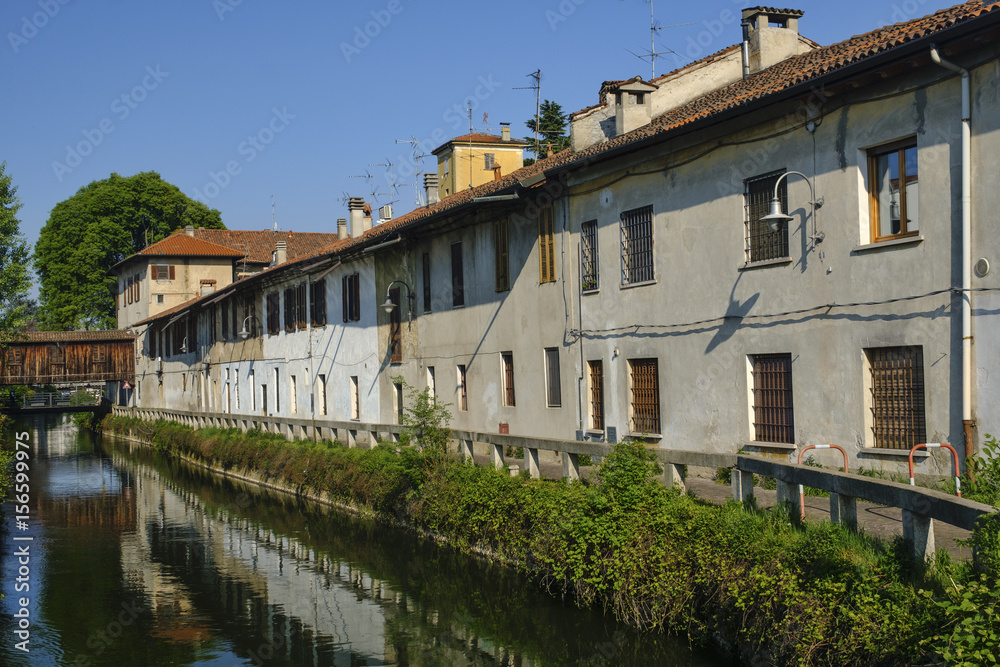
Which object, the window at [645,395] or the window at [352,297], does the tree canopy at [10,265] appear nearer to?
the window at [352,297]

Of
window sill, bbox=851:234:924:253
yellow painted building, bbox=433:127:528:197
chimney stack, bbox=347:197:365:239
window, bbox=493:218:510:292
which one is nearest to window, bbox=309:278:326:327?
chimney stack, bbox=347:197:365:239

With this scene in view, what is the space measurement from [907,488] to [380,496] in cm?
1209

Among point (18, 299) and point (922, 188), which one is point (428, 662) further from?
point (18, 299)

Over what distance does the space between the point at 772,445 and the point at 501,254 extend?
8.73 m

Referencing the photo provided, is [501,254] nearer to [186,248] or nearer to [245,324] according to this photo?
[245,324]

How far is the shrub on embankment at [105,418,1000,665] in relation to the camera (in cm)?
653

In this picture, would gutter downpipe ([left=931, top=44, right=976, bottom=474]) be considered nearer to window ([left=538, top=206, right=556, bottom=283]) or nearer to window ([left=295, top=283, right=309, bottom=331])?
window ([left=538, top=206, right=556, bottom=283])

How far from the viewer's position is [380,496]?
1783 cm

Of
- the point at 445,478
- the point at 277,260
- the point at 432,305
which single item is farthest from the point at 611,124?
the point at 277,260

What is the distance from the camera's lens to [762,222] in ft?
45.6

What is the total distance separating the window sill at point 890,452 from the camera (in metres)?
11.4

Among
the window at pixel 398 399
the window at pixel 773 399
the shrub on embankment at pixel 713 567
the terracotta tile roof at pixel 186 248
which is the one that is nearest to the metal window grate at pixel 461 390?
the window at pixel 398 399

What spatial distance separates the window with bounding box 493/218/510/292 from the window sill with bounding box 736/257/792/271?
724 centimetres

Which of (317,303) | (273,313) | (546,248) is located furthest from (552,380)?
(273,313)
